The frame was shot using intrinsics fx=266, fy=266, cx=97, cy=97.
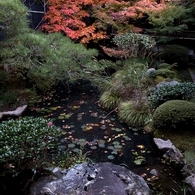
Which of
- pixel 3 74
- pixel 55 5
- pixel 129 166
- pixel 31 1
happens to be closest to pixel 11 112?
pixel 3 74

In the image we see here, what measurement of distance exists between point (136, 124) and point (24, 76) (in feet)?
13.7

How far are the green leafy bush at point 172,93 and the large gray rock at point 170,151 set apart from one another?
3.83ft

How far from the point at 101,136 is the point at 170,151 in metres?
1.61

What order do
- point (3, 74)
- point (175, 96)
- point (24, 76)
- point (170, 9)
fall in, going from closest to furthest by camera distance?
point (175, 96), point (3, 74), point (24, 76), point (170, 9)

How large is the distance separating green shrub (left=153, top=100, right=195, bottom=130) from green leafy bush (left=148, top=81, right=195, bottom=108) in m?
0.55

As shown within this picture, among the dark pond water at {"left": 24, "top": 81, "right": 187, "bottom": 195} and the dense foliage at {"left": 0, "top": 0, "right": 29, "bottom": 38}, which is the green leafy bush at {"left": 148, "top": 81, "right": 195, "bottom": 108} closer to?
the dark pond water at {"left": 24, "top": 81, "right": 187, "bottom": 195}

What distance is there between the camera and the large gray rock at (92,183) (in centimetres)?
324

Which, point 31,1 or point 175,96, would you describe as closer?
point 175,96

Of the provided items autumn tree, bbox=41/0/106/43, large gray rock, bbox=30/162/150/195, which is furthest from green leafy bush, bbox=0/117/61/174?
A: autumn tree, bbox=41/0/106/43

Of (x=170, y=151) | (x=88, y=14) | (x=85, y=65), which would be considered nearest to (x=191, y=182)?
(x=170, y=151)

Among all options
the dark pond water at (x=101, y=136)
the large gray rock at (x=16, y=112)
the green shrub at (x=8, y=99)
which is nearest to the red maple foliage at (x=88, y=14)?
the dark pond water at (x=101, y=136)

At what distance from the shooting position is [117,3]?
10016mm

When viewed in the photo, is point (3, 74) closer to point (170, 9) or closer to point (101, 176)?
point (101, 176)

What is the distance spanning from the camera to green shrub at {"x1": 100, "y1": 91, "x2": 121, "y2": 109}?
7.46m
